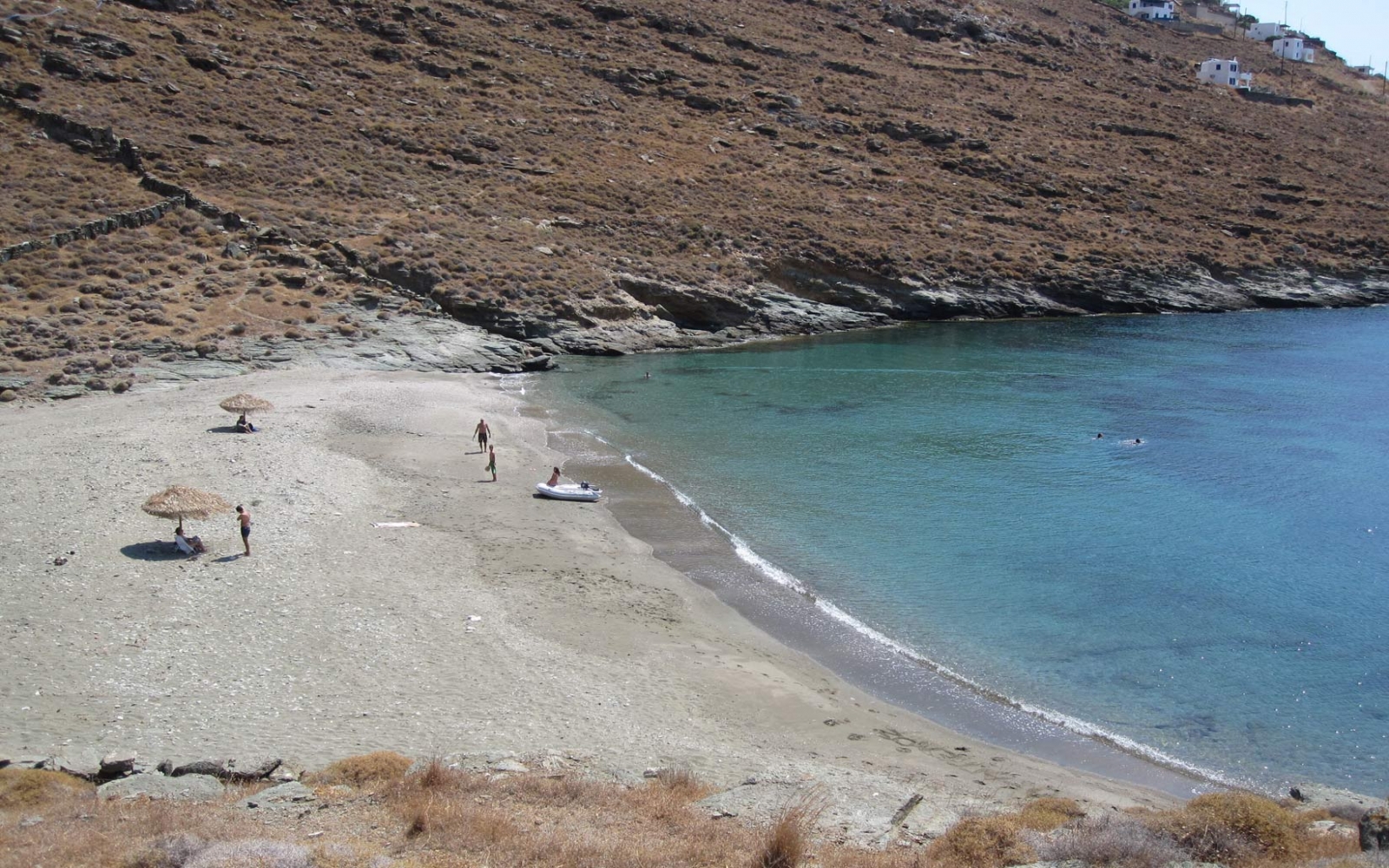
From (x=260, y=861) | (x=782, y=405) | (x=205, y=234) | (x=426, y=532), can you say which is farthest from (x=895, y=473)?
(x=205, y=234)

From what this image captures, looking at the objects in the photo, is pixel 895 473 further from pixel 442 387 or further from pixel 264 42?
pixel 264 42

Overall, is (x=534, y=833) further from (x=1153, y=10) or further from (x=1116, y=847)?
(x=1153, y=10)

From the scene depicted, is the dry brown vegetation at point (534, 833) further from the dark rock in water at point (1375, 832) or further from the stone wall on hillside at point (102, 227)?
the stone wall on hillside at point (102, 227)

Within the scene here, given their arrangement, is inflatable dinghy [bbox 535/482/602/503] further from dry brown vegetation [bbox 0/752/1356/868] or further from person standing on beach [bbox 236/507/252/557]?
dry brown vegetation [bbox 0/752/1356/868]

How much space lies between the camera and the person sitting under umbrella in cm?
1888

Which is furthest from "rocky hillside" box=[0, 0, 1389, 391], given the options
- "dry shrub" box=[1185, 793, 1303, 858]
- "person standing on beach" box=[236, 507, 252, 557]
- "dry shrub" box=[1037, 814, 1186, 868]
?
"dry shrub" box=[1185, 793, 1303, 858]

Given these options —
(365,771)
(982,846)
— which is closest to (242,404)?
(365,771)

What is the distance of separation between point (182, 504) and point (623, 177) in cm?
4765

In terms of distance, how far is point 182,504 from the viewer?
18.3 m

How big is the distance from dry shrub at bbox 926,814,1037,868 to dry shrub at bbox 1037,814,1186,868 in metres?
0.25

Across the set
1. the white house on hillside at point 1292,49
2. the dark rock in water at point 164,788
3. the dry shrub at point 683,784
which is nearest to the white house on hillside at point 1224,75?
the white house on hillside at point 1292,49

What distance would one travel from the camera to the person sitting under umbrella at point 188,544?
18875mm

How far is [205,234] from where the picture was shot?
146 ft

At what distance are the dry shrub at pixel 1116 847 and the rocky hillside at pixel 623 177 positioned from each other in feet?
111
